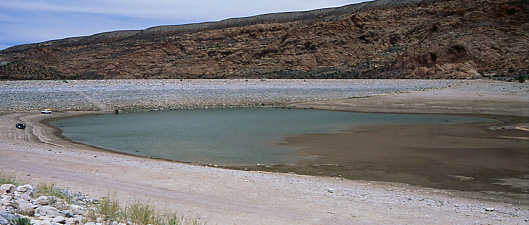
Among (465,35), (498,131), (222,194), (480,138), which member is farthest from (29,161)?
(465,35)

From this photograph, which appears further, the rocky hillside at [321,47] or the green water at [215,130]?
the rocky hillside at [321,47]

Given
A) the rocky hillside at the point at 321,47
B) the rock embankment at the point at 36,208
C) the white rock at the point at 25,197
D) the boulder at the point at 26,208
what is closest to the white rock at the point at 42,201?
the rock embankment at the point at 36,208

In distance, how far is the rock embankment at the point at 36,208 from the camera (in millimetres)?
3348

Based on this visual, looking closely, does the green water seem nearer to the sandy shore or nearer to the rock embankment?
the sandy shore

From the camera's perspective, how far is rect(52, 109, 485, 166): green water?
34.9 feet

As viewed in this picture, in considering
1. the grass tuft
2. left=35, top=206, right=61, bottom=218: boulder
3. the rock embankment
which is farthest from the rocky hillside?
left=35, top=206, right=61, bottom=218: boulder

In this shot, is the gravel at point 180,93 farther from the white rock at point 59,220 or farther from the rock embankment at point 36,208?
the white rock at point 59,220

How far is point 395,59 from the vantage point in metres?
36.3

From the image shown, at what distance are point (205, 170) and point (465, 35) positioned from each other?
32.5 m

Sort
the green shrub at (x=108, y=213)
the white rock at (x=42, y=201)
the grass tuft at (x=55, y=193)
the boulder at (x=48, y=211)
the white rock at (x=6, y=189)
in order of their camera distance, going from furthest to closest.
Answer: the grass tuft at (x=55, y=193) < the white rock at (x=6, y=189) < the white rock at (x=42, y=201) < the green shrub at (x=108, y=213) < the boulder at (x=48, y=211)

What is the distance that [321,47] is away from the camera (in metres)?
41.4

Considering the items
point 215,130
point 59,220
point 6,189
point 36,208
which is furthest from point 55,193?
point 215,130

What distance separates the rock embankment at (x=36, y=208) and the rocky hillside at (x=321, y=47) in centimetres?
3138

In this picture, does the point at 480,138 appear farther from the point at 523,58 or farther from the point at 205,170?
the point at 523,58
